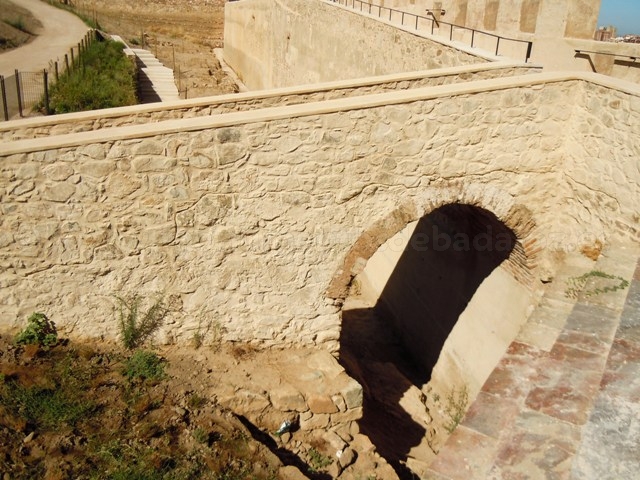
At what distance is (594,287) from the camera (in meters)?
5.49

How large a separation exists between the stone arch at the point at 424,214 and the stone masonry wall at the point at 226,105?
166 centimetres

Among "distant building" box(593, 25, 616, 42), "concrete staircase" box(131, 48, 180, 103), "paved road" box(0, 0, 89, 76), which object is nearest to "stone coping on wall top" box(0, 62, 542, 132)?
"distant building" box(593, 25, 616, 42)

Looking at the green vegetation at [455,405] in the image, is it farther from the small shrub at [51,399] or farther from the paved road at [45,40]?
the paved road at [45,40]

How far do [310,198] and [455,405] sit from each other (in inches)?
181

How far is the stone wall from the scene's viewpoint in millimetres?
10281

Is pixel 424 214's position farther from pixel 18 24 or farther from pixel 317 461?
pixel 18 24

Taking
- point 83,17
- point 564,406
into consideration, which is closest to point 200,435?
point 564,406

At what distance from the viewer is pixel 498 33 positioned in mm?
10938

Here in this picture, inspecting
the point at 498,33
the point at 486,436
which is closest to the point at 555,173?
the point at 486,436

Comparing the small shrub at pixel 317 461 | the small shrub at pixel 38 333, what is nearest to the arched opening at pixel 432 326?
the small shrub at pixel 317 461

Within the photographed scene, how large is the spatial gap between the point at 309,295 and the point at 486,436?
3.05 meters

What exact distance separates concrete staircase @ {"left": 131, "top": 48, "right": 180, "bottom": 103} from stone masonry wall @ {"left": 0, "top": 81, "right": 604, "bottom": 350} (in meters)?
8.83

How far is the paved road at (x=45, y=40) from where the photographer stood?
48.6 ft

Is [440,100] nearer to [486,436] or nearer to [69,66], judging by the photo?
[486,436]
